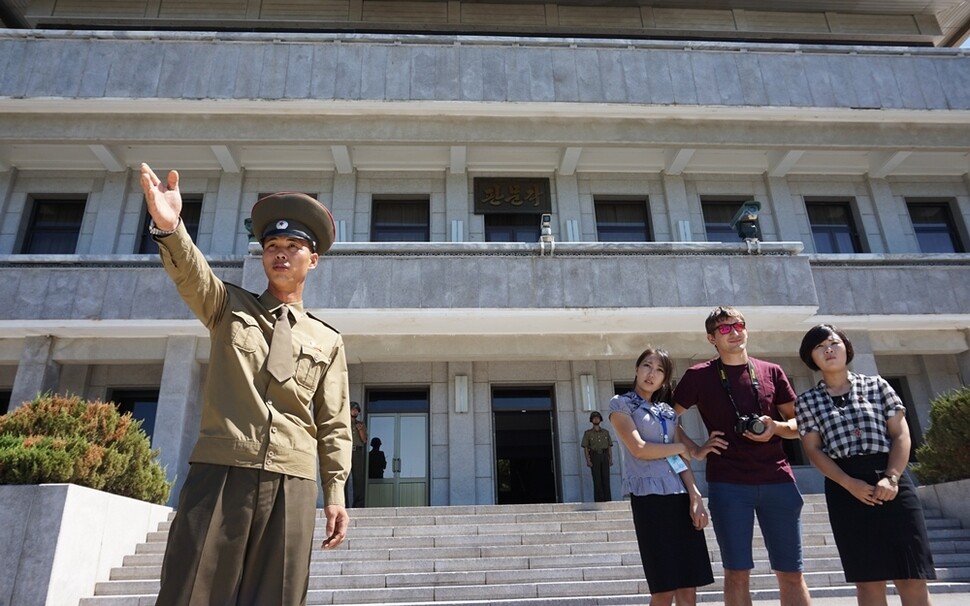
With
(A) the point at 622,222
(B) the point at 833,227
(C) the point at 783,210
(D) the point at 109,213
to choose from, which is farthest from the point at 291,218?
(B) the point at 833,227

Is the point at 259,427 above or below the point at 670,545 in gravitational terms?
above

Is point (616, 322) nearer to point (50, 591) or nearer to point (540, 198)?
point (540, 198)

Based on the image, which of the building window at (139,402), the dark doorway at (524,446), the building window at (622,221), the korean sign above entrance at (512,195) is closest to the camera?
the dark doorway at (524,446)

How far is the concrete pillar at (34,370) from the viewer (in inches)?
500

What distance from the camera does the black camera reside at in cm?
368

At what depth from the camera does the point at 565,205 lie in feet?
50.6

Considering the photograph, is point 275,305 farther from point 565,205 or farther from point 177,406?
point 565,205

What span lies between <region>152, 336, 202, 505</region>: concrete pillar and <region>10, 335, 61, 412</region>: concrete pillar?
232 centimetres

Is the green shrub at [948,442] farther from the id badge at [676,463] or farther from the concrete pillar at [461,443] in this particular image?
the concrete pillar at [461,443]

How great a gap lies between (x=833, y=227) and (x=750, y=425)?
14.5 meters

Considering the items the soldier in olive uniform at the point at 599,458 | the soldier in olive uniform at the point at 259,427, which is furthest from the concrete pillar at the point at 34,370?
the soldier in olive uniform at the point at 259,427

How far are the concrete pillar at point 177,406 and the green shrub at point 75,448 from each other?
12.3 ft

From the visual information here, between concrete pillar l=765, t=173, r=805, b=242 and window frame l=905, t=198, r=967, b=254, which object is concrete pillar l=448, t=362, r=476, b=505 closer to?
concrete pillar l=765, t=173, r=805, b=242

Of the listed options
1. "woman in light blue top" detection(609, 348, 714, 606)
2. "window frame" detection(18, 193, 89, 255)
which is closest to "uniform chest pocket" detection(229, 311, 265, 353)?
"woman in light blue top" detection(609, 348, 714, 606)
